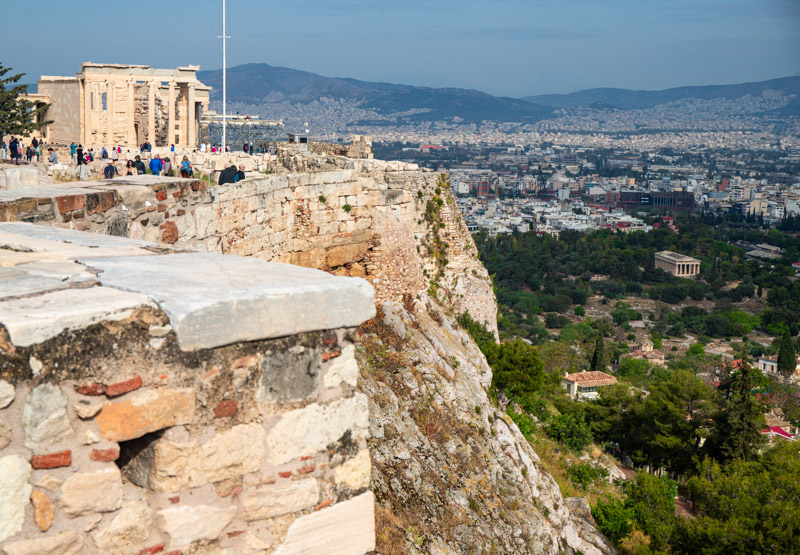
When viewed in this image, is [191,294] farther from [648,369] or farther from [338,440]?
[648,369]

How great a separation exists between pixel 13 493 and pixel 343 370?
100cm

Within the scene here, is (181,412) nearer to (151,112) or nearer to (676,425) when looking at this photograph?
(676,425)

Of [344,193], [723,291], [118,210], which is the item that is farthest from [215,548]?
[723,291]

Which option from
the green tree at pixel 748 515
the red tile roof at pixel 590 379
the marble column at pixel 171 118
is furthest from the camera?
the red tile roof at pixel 590 379

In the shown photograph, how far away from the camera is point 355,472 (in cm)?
270

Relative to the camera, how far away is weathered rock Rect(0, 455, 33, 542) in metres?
2.06

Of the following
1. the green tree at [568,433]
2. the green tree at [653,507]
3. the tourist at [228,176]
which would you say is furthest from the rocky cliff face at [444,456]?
the green tree at [568,433]

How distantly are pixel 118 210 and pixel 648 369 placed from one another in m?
67.2

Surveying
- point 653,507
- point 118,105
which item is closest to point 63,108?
point 118,105

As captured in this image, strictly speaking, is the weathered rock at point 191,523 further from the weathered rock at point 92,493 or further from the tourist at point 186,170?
the tourist at point 186,170

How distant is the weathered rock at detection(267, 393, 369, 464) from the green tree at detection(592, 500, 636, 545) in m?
15.3

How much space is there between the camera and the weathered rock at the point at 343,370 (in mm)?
2602

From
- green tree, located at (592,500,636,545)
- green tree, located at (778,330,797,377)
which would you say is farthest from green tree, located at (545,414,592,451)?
green tree, located at (778,330,797,377)

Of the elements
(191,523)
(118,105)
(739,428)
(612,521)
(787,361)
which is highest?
(118,105)
